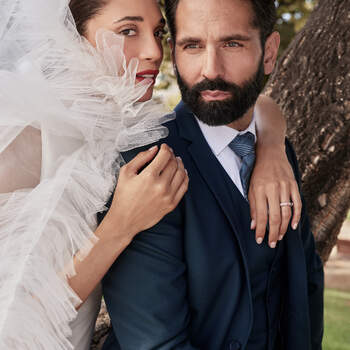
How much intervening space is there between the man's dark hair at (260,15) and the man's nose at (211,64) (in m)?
0.22

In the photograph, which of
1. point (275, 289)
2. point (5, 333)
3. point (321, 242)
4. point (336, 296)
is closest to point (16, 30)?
point (5, 333)

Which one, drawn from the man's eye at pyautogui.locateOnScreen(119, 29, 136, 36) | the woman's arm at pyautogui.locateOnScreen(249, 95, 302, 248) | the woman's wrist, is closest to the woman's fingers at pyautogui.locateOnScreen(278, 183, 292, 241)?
the woman's arm at pyautogui.locateOnScreen(249, 95, 302, 248)

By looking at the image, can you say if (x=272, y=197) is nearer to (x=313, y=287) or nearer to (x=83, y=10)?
(x=313, y=287)

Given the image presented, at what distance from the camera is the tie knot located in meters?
2.29

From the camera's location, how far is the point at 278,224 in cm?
213

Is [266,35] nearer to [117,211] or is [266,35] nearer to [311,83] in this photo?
[311,83]

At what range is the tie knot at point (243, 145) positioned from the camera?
2.29 meters

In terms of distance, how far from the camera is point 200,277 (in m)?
1.94

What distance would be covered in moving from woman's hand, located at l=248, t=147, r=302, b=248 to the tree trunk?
864 mm

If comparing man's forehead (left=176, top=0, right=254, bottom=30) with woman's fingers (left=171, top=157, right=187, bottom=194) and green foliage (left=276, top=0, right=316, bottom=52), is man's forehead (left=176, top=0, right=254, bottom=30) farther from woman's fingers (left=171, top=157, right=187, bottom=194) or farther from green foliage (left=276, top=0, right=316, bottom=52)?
green foliage (left=276, top=0, right=316, bottom=52)

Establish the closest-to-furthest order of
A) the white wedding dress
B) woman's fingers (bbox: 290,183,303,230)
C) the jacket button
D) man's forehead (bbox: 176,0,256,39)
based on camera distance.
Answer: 1. the white wedding dress
2. the jacket button
3. man's forehead (bbox: 176,0,256,39)
4. woman's fingers (bbox: 290,183,303,230)

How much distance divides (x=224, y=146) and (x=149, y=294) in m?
0.75

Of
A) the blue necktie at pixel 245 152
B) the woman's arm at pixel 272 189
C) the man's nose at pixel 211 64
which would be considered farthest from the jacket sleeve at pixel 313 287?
the man's nose at pixel 211 64

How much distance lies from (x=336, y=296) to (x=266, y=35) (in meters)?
7.20
